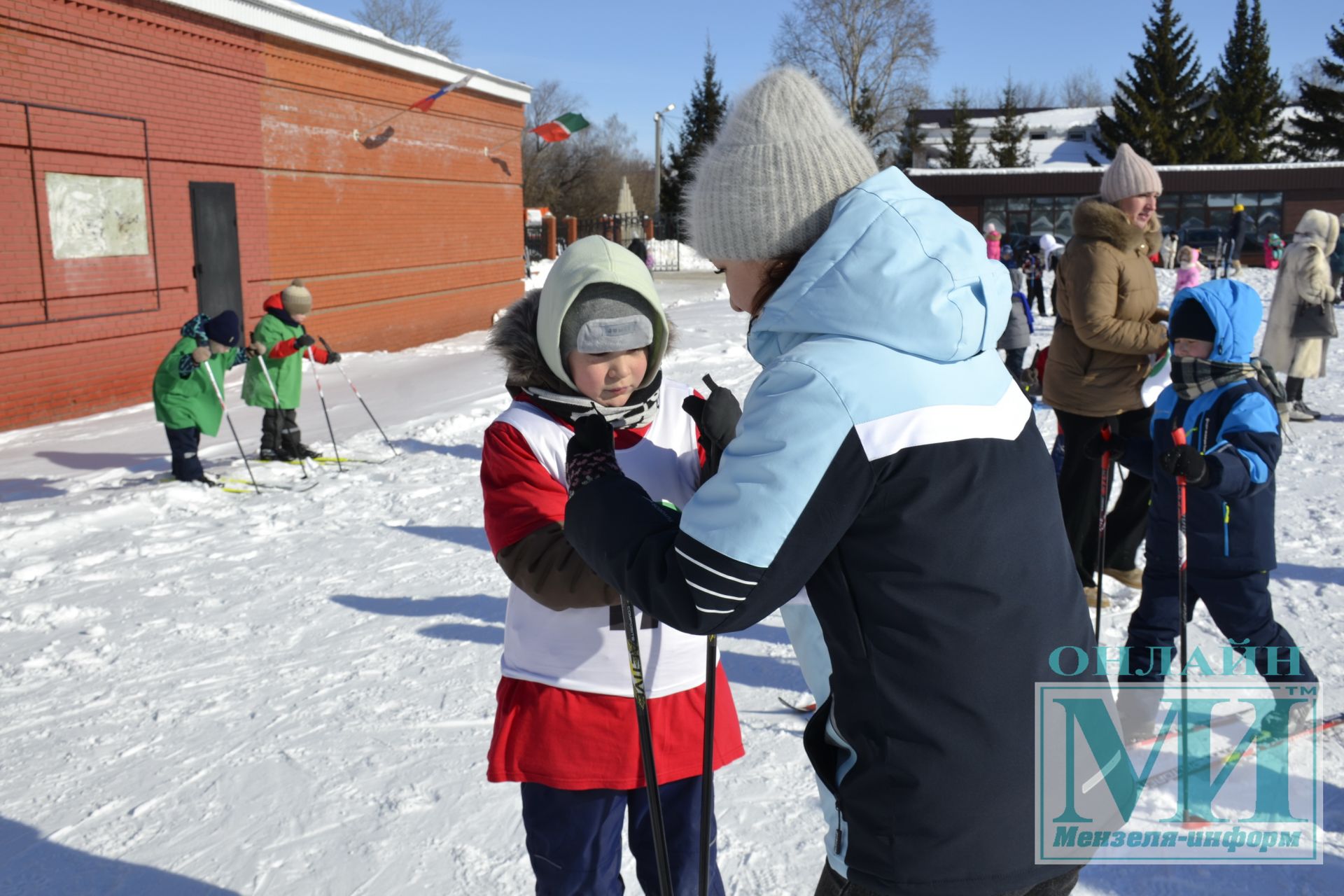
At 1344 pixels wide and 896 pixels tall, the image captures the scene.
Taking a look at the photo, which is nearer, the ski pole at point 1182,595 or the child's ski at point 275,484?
the ski pole at point 1182,595

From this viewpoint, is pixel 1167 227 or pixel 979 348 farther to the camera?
pixel 1167 227

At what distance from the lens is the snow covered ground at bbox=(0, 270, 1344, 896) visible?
288cm

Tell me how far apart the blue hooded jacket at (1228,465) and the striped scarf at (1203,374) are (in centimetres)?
2

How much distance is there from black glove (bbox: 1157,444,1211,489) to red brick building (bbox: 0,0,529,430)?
33.1 ft

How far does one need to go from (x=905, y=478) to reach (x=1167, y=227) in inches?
1377

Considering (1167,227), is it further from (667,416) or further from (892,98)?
(667,416)

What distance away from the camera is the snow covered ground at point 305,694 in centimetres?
288

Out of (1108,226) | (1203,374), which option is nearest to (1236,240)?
(1108,226)

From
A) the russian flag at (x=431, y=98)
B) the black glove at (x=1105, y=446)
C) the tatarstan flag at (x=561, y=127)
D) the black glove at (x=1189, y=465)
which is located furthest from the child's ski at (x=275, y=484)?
the tatarstan flag at (x=561, y=127)

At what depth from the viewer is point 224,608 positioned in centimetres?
498

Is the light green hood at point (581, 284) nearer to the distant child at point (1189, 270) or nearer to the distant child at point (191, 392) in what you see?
the distant child at point (191, 392)

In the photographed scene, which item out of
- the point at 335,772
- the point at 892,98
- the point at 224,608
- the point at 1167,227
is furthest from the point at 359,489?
the point at 892,98

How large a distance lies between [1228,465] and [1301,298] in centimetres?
668

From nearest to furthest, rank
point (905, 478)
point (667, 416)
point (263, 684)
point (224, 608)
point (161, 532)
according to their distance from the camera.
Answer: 1. point (905, 478)
2. point (667, 416)
3. point (263, 684)
4. point (224, 608)
5. point (161, 532)
